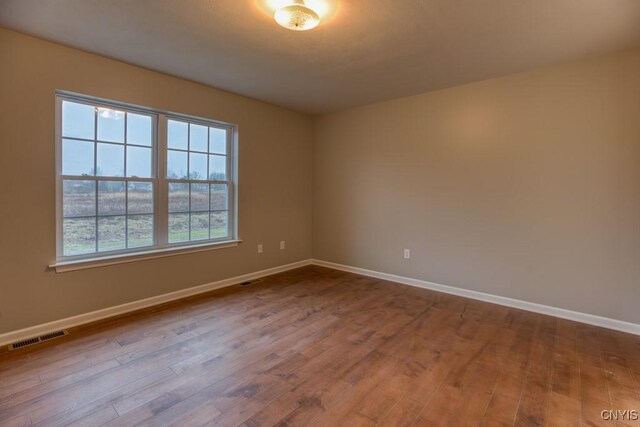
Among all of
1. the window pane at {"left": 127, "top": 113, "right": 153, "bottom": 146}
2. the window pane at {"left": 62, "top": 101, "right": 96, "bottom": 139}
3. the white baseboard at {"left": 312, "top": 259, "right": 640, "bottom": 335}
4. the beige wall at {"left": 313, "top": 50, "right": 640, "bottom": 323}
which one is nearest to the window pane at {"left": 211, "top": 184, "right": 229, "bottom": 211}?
the window pane at {"left": 127, "top": 113, "right": 153, "bottom": 146}

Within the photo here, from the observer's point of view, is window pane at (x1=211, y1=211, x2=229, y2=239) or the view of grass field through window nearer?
the view of grass field through window

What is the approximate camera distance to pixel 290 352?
7.77ft

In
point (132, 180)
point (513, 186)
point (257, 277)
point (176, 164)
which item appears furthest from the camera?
point (257, 277)

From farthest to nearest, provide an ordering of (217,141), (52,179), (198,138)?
(217,141)
(198,138)
(52,179)

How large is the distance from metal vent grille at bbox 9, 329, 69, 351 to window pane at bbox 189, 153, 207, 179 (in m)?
1.93

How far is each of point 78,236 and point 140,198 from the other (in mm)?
643

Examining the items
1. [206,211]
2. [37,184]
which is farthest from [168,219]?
[37,184]

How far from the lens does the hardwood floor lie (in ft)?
5.63

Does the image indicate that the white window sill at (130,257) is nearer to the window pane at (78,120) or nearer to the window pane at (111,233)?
the window pane at (111,233)

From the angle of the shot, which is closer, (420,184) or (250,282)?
(420,184)

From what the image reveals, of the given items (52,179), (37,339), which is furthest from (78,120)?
(37,339)

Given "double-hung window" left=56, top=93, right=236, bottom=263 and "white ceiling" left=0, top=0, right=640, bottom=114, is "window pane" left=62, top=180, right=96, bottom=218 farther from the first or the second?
"white ceiling" left=0, top=0, right=640, bottom=114

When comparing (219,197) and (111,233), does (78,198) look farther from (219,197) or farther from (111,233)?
(219,197)

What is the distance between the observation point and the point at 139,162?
10.6 feet
